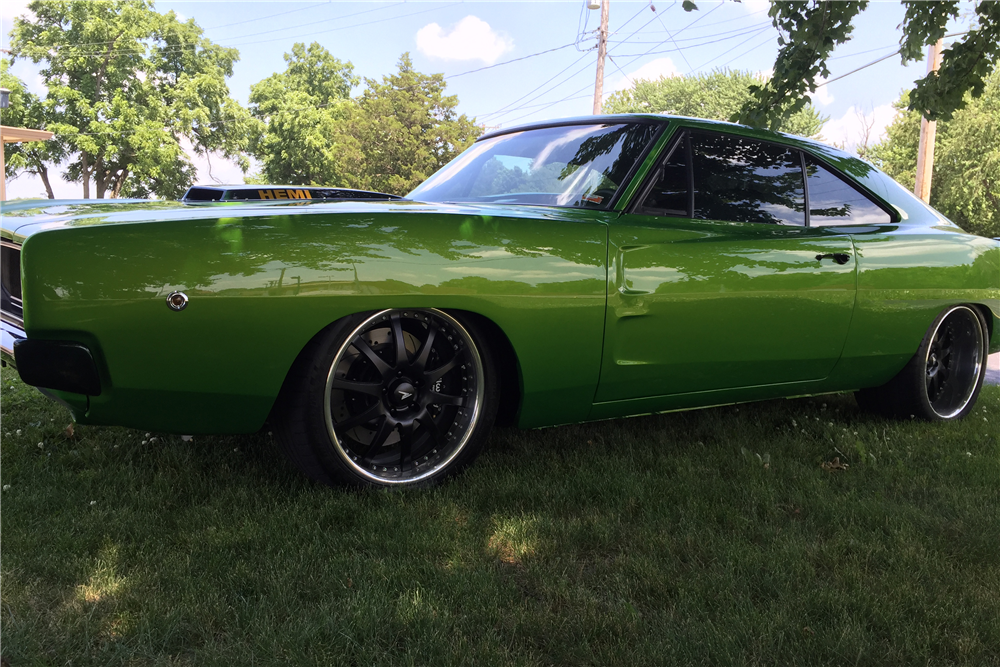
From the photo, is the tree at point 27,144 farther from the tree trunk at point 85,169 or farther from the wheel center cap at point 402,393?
the wheel center cap at point 402,393

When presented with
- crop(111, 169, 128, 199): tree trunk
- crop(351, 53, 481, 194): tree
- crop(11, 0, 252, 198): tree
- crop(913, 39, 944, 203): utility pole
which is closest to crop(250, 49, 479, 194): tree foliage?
crop(351, 53, 481, 194): tree

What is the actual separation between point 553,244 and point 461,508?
0.98 m

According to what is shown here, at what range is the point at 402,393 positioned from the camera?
2.82 meters

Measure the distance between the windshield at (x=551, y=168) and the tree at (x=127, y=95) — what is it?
3987 centimetres

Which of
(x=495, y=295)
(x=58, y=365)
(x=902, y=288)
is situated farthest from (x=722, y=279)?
(x=58, y=365)

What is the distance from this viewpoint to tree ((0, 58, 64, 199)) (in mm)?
37719

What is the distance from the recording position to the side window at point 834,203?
3857 millimetres

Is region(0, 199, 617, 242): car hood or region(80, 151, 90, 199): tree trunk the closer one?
region(0, 199, 617, 242): car hood

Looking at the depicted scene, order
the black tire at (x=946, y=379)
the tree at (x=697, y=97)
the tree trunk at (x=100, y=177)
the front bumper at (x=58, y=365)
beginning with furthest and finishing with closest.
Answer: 1. the tree at (x=697, y=97)
2. the tree trunk at (x=100, y=177)
3. the black tire at (x=946, y=379)
4. the front bumper at (x=58, y=365)

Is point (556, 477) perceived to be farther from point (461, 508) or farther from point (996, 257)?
point (996, 257)

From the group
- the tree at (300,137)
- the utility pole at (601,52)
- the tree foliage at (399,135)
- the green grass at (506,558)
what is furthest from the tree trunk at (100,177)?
the green grass at (506,558)

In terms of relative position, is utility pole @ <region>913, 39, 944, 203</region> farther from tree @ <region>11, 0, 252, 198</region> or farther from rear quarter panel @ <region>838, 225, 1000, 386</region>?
tree @ <region>11, 0, 252, 198</region>

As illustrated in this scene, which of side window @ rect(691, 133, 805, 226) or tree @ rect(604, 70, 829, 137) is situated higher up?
tree @ rect(604, 70, 829, 137)

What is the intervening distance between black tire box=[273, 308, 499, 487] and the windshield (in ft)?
2.81
